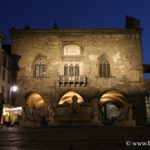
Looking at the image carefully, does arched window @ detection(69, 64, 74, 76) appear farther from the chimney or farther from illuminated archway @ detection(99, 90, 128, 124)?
the chimney

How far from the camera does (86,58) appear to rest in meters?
26.7

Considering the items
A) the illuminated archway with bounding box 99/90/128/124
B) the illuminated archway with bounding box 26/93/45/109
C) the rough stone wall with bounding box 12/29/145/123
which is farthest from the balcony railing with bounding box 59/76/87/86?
the illuminated archway with bounding box 26/93/45/109

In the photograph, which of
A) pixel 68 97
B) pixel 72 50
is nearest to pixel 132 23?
pixel 72 50

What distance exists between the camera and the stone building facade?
85.1 ft

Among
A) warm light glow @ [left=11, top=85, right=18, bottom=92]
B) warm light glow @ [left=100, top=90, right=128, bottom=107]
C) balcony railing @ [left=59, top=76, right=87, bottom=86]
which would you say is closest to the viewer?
warm light glow @ [left=11, top=85, right=18, bottom=92]

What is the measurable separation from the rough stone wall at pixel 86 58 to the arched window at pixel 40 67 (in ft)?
1.53

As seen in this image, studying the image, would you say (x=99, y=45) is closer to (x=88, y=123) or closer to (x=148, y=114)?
(x=148, y=114)

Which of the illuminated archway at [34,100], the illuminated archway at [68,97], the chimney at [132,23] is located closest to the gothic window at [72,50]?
the illuminated archway at [68,97]

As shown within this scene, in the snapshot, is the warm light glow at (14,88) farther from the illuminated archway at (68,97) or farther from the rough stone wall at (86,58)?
the illuminated archway at (68,97)

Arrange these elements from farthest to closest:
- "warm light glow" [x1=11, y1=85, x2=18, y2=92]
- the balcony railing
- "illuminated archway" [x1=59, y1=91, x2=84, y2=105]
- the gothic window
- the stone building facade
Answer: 1. "illuminated archway" [x1=59, y1=91, x2=84, y2=105]
2. the gothic window
3. the stone building facade
4. the balcony railing
5. "warm light glow" [x1=11, y1=85, x2=18, y2=92]

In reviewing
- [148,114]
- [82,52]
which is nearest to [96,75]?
[82,52]

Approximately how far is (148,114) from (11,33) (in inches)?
647

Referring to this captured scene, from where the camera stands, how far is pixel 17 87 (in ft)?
86.6

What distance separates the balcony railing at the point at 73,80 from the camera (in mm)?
25828
